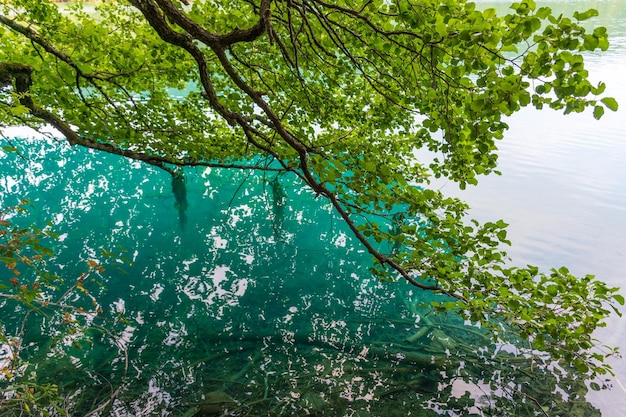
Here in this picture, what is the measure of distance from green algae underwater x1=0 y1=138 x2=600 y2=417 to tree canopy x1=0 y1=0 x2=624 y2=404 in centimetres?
145

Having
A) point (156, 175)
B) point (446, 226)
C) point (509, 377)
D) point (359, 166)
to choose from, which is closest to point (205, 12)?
point (359, 166)

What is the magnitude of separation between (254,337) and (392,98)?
668 cm

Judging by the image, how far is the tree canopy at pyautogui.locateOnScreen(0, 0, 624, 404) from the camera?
3.82 metres

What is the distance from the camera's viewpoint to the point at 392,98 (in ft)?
26.1

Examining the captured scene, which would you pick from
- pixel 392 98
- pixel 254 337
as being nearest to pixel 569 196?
pixel 392 98

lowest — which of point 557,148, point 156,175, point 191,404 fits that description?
point 191,404

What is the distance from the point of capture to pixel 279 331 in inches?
441

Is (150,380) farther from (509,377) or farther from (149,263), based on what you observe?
(509,377)

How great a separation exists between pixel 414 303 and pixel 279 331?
4135 mm

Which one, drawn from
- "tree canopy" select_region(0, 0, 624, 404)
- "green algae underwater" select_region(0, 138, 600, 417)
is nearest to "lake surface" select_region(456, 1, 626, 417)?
"green algae underwater" select_region(0, 138, 600, 417)

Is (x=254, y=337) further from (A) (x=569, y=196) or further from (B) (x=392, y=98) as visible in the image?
(A) (x=569, y=196)

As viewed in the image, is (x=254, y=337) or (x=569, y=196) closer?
(x=254, y=337)

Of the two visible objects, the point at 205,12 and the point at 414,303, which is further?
the point at 414,303

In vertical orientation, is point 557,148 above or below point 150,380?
above
